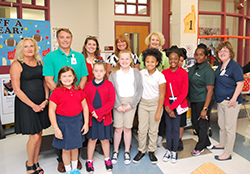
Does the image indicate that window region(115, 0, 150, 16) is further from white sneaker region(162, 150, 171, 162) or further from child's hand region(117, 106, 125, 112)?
white sneaker region(162, 150, 171, 162)

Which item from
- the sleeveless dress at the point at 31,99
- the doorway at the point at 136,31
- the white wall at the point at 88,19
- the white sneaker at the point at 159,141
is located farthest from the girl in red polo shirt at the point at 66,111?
the doorway at the point at 136,31

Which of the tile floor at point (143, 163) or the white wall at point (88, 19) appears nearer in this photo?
the tile floor at point (143, 163)

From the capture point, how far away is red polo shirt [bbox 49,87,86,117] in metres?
2.00

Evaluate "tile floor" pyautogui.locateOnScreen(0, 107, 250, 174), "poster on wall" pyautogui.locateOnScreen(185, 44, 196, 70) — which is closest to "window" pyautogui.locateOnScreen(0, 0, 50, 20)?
"tile floor" pyautogui.locateOnScreen(0, 107, 250, 174)

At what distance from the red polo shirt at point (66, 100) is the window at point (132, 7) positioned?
3.99 meters

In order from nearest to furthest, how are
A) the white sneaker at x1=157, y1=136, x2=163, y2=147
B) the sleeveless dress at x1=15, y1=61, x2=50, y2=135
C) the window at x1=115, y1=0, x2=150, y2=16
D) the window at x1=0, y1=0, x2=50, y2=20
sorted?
the sleeveless dress at x1=15, y1=61, x2=50, y2=135 → the white sneaker at x1=157, y1=136, x2=163, y2=147 → the window at x1=0, y1=0, x2=50, y2=20 → the window at x1=115, y1=0, x2=150, y2=16

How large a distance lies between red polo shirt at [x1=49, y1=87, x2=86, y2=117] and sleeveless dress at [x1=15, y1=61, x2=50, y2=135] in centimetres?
29

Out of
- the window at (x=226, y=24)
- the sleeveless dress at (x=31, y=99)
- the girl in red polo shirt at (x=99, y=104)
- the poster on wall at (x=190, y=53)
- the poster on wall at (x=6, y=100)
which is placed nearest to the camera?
the sleeveless dress at (x=31, y=99)

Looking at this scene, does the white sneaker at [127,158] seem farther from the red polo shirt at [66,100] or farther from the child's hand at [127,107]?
the red polo shirt at [66,100]

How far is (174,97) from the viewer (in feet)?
8.16

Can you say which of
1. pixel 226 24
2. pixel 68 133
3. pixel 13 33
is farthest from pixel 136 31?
pixel 68 133

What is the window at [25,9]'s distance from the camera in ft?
13.1

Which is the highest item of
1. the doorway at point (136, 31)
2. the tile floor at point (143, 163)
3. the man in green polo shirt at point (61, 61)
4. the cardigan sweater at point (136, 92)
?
the doorway at point (136, 31)

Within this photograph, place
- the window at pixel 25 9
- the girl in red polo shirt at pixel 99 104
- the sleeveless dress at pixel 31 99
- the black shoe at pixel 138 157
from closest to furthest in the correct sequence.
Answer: the sleeveless dress at pixel 31 99 < the girl in red polo shirt at pixel 99 104 < the black shoe at pixel 138 157 < the window at pixel 25 9
